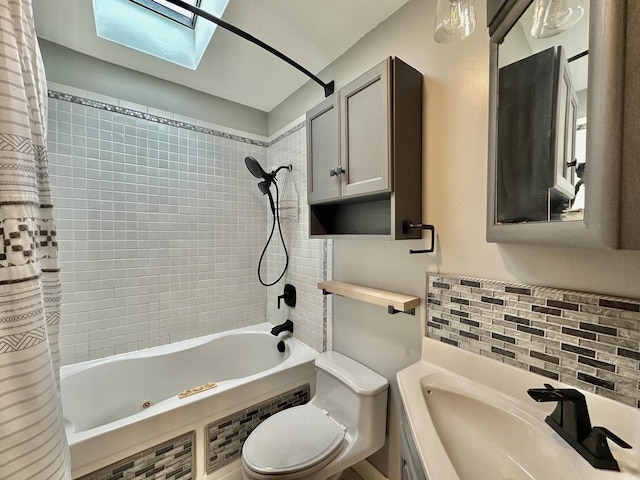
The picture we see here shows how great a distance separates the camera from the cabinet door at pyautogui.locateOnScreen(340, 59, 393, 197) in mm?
1085

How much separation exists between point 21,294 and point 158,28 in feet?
5.84

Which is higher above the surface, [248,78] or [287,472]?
[248,78]

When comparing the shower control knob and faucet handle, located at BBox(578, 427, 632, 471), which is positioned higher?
the shower control knob

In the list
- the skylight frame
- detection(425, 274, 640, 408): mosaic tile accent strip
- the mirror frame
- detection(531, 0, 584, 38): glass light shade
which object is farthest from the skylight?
detection(425, 274, 640, 408): mosaic tile accent strip

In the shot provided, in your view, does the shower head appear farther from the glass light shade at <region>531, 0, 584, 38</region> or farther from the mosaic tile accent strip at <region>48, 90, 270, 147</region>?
the glass light shade at <region>531, 0, 584, 38</region>

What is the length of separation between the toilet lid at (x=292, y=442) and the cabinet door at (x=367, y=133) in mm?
1153

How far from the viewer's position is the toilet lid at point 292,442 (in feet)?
3.51

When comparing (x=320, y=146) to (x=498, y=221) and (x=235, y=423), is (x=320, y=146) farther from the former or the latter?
(x=235, y=423)

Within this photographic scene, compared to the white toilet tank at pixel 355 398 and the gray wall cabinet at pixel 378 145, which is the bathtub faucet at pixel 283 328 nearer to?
the white toilet tank at pixel 355 398

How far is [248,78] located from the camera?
6.23ft

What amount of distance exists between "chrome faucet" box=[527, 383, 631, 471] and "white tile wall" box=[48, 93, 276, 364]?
1.29m

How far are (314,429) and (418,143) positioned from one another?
1444 mm

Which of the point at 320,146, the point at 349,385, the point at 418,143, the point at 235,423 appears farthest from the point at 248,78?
the point at 235,423

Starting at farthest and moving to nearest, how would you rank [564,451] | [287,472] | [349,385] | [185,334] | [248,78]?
[185,334], [248,78], [349,385], [287,472], [564,451]
